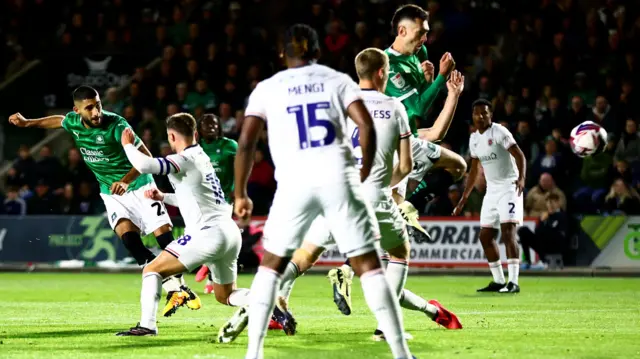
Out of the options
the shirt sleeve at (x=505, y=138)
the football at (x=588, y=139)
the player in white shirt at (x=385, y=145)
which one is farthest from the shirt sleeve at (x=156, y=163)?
the football at (x=588, y=139)

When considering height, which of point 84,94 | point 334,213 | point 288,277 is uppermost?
point 84,94

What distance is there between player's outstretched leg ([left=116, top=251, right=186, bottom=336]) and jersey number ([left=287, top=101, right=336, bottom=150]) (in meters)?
2.85

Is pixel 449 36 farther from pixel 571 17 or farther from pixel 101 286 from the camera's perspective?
pixel 101 286

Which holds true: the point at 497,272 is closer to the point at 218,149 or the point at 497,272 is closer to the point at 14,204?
the point at 218,149

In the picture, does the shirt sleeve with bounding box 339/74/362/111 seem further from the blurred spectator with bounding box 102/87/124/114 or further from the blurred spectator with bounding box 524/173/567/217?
the blurred spectator with bounding box 102/87/124/114

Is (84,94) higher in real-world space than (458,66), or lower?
higher

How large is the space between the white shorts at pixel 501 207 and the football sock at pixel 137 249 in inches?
225

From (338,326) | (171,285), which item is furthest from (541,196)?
(171,285)

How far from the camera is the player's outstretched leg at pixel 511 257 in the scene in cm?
1559

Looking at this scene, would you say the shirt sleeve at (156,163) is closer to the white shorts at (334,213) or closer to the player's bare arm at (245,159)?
the player's bare arm at (245,159)

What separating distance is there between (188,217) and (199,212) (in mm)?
128

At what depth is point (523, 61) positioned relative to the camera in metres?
23.5

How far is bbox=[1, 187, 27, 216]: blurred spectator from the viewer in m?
23.8

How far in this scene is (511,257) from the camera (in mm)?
15859
